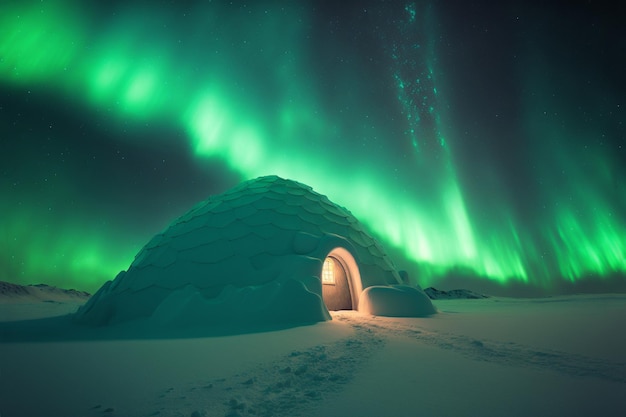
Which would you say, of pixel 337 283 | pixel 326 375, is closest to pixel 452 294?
pixel 337 283

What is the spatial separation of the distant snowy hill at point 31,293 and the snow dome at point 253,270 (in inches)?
1727

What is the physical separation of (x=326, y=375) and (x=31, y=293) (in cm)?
6595

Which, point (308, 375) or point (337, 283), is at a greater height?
point (337, 283)

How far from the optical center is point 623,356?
152 inches

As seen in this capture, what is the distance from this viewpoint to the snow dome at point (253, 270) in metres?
7.41

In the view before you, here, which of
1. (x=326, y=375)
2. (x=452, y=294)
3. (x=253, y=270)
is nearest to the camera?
(x=326, y=375)

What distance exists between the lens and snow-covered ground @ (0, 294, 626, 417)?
2.61 metres

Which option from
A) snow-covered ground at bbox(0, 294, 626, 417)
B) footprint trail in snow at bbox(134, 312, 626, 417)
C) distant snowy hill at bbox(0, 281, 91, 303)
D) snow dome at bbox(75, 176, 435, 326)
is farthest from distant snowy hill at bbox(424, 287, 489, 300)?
distant snowy hill at bbox(0, 281, 91, 303)

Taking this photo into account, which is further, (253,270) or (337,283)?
(337,283)

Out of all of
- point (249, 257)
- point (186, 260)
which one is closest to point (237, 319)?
point (249, 257)

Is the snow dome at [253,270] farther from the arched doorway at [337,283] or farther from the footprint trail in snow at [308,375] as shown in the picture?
the footprint trail in snow at [308,375]

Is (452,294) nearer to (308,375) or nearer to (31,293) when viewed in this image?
(308,375)

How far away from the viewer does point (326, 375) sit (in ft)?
11.0

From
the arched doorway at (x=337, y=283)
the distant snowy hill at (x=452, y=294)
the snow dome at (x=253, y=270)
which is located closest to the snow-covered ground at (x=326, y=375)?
the snow dome at (x=253, y=270)
